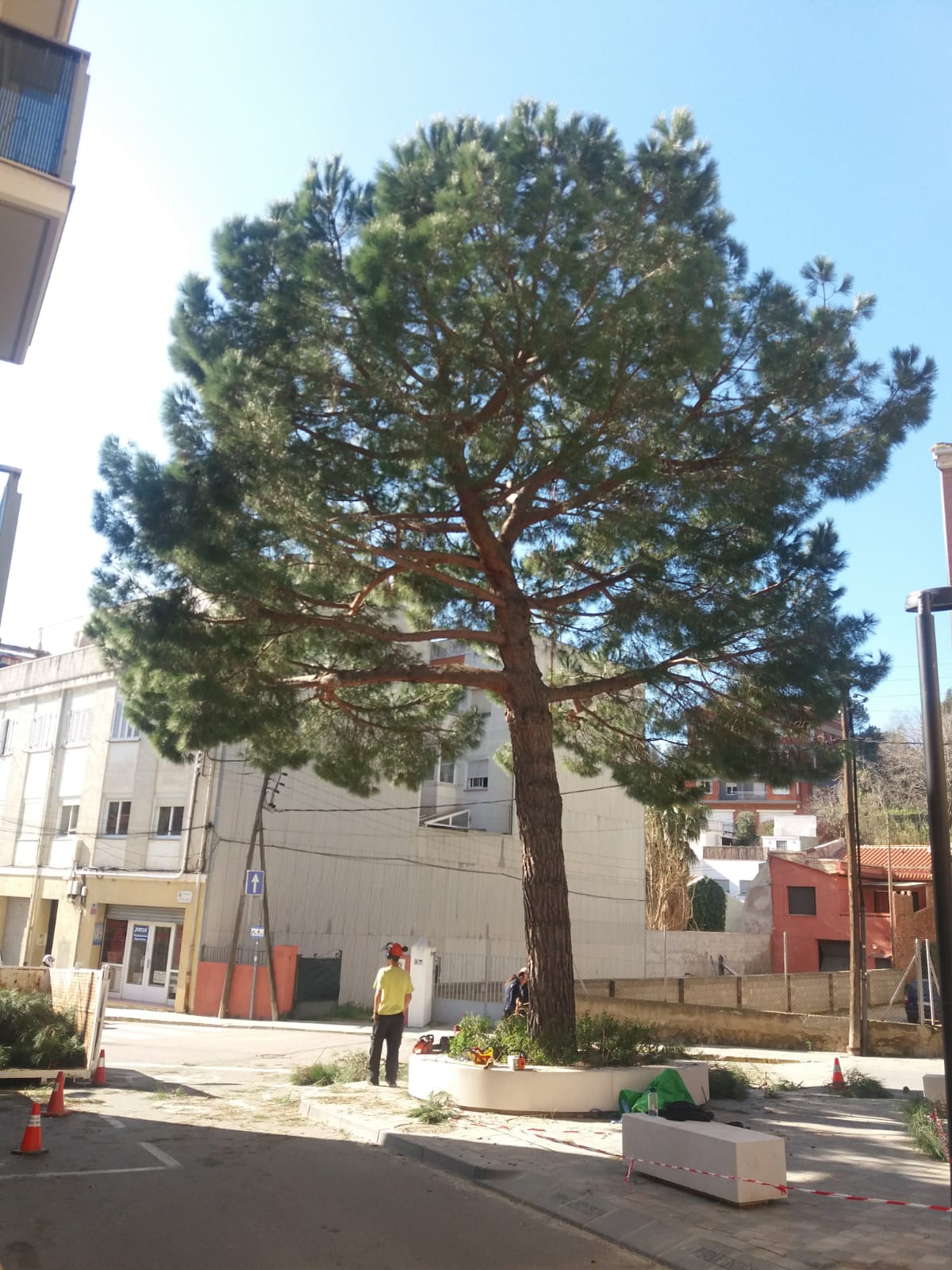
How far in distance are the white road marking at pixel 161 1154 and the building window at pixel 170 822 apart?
1957 cm

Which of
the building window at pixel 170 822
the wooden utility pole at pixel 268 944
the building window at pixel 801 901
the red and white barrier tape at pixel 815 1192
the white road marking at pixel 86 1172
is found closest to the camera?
the red and white barrier tape at pixel 815 1192

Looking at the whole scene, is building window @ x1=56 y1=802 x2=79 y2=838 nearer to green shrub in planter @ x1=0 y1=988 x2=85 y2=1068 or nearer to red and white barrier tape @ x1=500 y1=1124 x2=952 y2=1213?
green shrub in planter @ x1=0 y1=988 x2=85 y2=1068

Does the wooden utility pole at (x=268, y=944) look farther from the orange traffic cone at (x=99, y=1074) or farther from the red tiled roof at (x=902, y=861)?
the red tiled roof at (x=902, y=861)

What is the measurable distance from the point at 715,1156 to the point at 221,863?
69.5ft

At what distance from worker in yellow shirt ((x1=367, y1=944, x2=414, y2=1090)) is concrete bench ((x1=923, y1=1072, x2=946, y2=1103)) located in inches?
233

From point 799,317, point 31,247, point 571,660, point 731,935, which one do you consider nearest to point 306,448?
point 31,247

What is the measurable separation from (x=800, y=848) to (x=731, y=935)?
57.0 ft

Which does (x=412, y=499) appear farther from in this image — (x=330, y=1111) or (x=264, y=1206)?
(x=264, y=1206)

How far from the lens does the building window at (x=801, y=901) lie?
3722 centimetres

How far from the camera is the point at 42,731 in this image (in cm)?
3306

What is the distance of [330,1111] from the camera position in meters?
10.3

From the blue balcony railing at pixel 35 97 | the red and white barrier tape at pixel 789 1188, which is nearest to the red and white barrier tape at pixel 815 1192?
the red and white barrier tape at pixel 789 1188

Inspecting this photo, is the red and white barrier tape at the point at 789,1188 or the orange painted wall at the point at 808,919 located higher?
the orange painted wall at the point at 808,919

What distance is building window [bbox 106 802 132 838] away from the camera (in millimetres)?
28938
